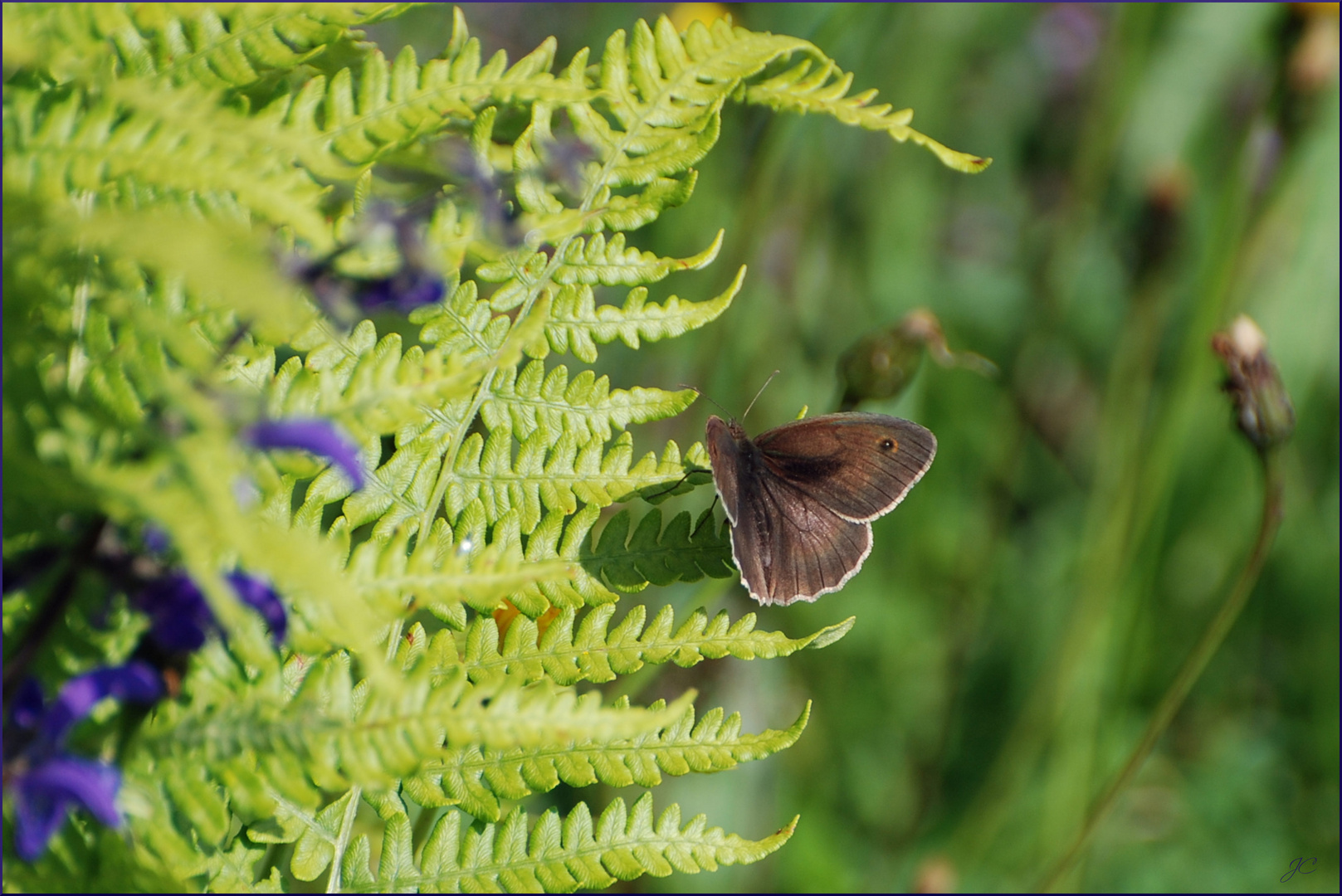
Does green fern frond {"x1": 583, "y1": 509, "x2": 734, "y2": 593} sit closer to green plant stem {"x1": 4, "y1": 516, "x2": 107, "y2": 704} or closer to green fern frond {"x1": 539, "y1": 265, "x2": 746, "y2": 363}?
green fern frond {"x1": 539, "y1": 265, "x2": 746, "y2": 363}

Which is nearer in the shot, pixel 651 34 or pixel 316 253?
pixel 316 253

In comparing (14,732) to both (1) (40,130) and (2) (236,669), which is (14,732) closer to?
(2) (236,669)

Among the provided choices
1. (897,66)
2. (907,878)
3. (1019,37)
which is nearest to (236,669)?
(907,878)

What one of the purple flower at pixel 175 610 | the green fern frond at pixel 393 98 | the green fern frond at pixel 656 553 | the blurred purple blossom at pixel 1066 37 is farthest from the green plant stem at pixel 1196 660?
the blurred purple blossom at pixel 1066 37

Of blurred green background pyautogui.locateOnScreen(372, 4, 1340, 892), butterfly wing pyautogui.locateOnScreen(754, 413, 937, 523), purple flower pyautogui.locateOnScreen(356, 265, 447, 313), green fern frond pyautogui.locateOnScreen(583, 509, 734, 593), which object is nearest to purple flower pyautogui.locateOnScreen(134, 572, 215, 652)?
purple flower pyautogui.locateOnScreen(356, 265, 447, 313)

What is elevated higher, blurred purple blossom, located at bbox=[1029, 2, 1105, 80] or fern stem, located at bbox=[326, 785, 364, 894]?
fern stem, located at bbox=[326, 785, 364, 894]

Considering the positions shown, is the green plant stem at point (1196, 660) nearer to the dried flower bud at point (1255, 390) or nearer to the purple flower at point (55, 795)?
the dried flower bud at point (1255, 390)
